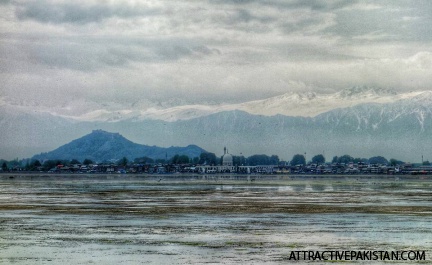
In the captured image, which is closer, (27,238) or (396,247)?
(396,247)

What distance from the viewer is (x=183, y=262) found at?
36375 millimetres

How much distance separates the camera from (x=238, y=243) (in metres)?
43.3

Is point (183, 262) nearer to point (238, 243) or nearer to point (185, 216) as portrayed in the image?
point (238, 243)

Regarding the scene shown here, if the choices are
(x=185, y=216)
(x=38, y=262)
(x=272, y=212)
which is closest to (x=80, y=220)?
(x=185, y=216)

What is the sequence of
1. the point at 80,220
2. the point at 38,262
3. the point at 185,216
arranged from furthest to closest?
the point at 185,216
the point at 80,220
the point at 38,262

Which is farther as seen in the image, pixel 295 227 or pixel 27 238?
pixel 295 227

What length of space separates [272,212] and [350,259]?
29.5m

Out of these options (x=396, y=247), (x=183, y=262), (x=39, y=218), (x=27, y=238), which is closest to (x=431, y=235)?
(x=396, y=247)

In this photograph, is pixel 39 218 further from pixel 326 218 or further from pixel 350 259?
pixel 350 259

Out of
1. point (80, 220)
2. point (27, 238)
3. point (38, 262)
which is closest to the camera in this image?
point (38, 262)

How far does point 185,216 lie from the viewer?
62000 millimetres

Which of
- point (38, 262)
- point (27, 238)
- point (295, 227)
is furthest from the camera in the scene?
point (295, 227)

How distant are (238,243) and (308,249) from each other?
434 centimetres

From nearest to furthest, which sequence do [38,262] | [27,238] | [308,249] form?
[38,262] → [308,249] → [27,238]
